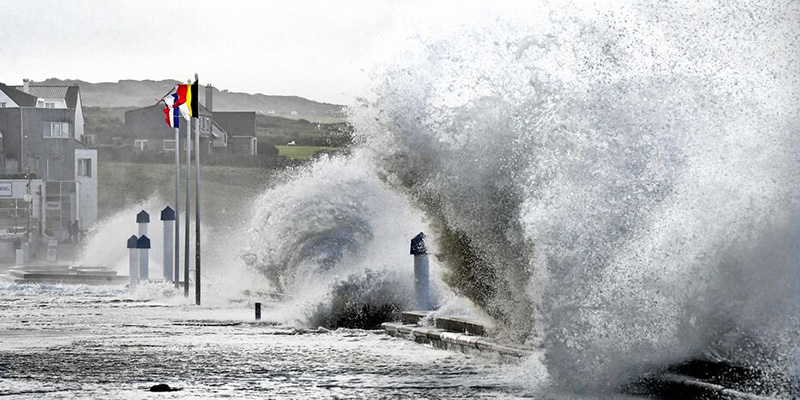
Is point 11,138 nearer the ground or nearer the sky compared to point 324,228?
nearer the sky

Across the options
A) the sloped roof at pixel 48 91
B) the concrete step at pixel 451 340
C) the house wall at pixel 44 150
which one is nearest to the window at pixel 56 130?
the house wall at pixel 44 150

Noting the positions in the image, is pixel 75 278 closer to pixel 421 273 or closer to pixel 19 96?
pixel 421 273

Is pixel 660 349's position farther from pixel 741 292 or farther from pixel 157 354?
pixel 157 354

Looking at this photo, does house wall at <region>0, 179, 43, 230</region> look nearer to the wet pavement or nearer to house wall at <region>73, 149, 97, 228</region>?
house wall at <region>73, 149, 97, 228</region>

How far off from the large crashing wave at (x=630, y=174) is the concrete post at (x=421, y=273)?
7.16 meters

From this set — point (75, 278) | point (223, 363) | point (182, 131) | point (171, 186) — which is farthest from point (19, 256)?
point (223, 363)

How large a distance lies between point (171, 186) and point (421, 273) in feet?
346

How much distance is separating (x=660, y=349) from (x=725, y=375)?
0.66 m

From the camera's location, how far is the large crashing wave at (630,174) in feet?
49.2

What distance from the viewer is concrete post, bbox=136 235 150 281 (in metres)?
49.5

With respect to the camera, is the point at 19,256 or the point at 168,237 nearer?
the point at 168,237

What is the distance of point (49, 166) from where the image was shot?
11425 centimetres

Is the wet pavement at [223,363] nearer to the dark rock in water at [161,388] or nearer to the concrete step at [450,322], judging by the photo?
the dark rock in water at [161,388]

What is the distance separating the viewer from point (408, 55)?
66.4 feet
